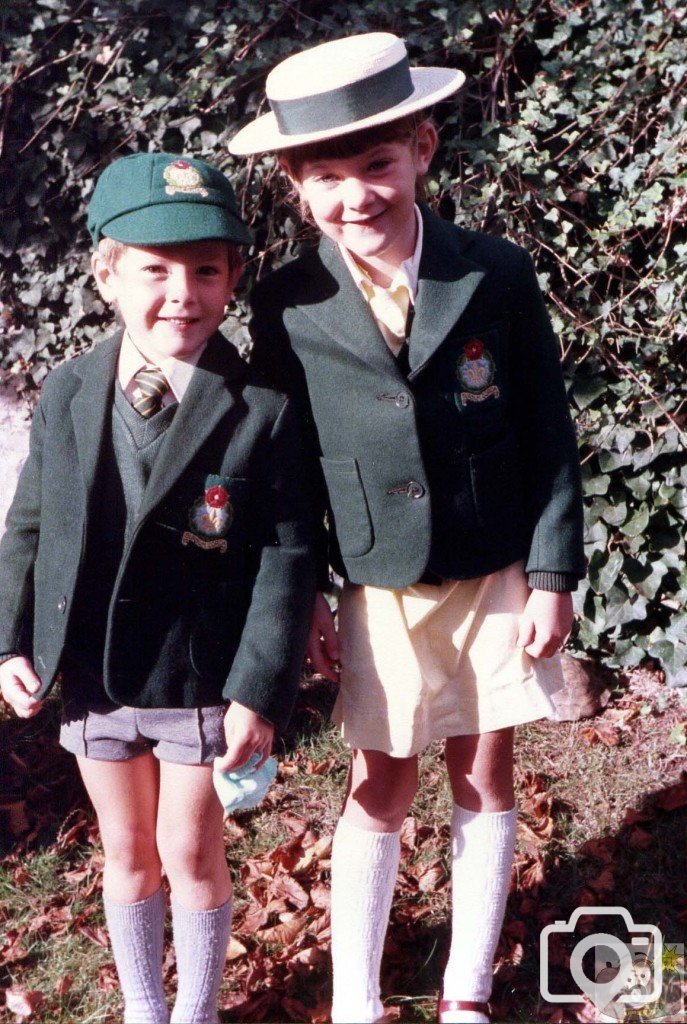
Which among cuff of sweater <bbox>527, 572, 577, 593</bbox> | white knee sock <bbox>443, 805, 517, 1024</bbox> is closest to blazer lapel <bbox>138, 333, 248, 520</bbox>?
cuff of sweater <bbox>527, 572, 577, 593</bbox>

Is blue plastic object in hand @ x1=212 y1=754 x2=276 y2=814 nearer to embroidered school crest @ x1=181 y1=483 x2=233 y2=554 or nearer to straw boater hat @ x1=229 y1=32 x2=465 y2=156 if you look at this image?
embroidered school crest @ x1=181 y1=483 x2=233 y2=554

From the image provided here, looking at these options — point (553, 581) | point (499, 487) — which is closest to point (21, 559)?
point (499, 487)

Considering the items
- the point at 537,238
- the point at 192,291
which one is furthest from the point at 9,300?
the point at 192,291

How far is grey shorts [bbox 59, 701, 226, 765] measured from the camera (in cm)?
212

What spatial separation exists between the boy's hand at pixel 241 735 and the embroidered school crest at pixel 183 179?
97 cm

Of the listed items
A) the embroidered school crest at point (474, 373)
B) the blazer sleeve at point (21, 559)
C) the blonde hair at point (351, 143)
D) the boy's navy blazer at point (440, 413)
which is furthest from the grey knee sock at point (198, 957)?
the blonde hair at point (351, 143)

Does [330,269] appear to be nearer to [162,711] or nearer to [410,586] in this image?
[410,586]

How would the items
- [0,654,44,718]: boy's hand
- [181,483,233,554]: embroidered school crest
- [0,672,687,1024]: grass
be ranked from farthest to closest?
[0,672,687,1024]: grass < [0,654,44,718]: boy's hand < [181,483,233,554]: embroidered school crest

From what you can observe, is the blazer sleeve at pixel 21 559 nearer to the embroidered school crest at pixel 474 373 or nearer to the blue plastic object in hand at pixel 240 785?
the blue plastic object in hand at pixel 240 785

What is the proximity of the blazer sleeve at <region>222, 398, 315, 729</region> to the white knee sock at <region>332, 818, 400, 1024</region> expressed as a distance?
0.38m

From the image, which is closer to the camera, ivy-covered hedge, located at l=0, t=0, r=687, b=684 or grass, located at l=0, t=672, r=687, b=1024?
grass, located at l=0, t=672, r=687, b=1024

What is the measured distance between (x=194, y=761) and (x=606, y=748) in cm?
181

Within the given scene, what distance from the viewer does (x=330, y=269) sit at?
214 cm

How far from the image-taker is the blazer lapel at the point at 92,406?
2.01 m
